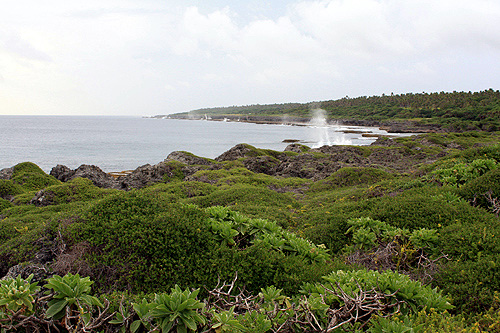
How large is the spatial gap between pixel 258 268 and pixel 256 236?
124 cm

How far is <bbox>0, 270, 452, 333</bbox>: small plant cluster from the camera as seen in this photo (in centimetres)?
346

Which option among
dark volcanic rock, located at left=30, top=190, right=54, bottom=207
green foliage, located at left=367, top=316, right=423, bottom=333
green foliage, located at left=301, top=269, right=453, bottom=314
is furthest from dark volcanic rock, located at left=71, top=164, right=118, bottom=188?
green foliage, located at left=367, top=316, right=423, bottom=333

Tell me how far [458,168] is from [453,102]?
397 feet

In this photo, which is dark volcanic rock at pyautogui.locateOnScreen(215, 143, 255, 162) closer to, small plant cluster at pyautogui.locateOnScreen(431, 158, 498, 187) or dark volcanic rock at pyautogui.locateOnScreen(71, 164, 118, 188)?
dark volcanic rock at pyautogui.locateOnScreen(71, 164, 118, 188)

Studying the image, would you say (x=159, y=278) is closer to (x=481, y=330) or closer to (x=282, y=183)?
(x=481, y=330)

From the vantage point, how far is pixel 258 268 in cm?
532

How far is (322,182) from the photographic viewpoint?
66.0 ft

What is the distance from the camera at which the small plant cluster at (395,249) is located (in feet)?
20.5

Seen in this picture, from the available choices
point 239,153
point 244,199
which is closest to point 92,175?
point 244,199

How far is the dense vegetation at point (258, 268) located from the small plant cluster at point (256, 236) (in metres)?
0.03

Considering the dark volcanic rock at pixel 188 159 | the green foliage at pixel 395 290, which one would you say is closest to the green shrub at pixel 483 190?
the green foliage at pixel 395 290

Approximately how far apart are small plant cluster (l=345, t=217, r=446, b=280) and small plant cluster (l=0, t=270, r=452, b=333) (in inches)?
82.2

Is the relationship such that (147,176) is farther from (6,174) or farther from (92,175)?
(6,174)

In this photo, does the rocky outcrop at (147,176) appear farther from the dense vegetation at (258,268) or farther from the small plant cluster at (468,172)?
the small plant cluster at (468,172)
